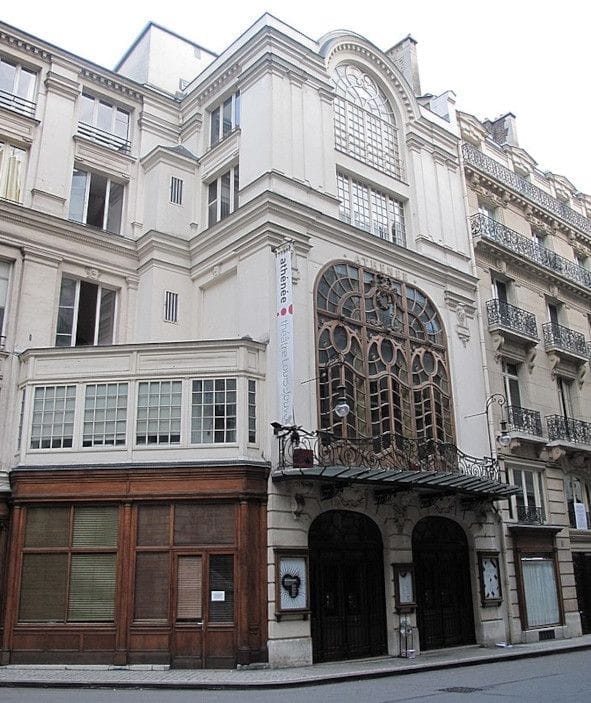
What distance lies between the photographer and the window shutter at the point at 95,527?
15.7m

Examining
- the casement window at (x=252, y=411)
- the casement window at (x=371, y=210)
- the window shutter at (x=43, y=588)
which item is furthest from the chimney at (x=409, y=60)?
Answer: the window shutter at (x=43, y=588)

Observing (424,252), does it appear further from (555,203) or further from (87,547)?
(87,547)

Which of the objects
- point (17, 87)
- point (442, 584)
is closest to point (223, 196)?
point (17, 87)

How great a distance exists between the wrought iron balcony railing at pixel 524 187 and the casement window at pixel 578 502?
36.2 feet

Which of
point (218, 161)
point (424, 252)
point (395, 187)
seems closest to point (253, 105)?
point (218, 161)

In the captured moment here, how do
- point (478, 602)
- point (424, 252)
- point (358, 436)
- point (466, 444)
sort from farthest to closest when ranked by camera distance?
point (424, 252) → point (466, 444) → point (478, 602) → point (358, 436)

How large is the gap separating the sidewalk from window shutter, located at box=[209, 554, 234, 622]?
3.62 feet

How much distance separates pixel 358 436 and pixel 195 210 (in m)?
8.85

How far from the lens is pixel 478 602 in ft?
64.9

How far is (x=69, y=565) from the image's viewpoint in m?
15.5

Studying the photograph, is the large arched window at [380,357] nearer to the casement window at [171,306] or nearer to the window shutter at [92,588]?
the casement window at [171,306]

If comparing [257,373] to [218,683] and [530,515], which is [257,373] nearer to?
[218,683]

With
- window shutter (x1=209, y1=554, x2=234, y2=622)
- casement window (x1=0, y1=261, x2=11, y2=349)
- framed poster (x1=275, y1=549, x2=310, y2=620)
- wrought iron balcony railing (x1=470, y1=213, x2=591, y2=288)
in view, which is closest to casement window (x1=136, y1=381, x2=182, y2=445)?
window shutter (x1=209, y1=554, x2=234, y2=622)

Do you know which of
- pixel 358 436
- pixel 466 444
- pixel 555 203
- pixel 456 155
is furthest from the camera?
pixel 555 203
